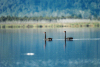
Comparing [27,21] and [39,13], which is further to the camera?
[39,13]

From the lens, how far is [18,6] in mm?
171500

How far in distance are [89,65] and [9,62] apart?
6166mm

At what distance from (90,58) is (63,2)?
151 meters

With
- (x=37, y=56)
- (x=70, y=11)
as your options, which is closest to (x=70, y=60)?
(x=37, y=56)

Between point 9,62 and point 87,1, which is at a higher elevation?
point 87,1

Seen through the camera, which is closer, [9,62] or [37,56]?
[9,62]

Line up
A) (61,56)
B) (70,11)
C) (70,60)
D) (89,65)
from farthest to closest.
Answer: (70,11), (61,56), (70,60), (89,65)

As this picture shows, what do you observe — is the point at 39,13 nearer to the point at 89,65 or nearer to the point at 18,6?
the point at 18,6

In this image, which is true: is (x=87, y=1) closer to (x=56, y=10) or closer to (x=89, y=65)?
(x=56, y=10)

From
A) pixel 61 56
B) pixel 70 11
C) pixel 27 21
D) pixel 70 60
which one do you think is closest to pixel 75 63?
pixel 70 60

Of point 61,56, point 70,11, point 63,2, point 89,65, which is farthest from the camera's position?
point 63,2

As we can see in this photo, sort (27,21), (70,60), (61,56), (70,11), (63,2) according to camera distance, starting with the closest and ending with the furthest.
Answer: (70,60) → (61,56) → (27,21) → (70,11) → (63,2)

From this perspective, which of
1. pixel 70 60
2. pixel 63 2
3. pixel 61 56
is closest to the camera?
pixel 70 60

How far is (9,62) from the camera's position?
19.6 m
